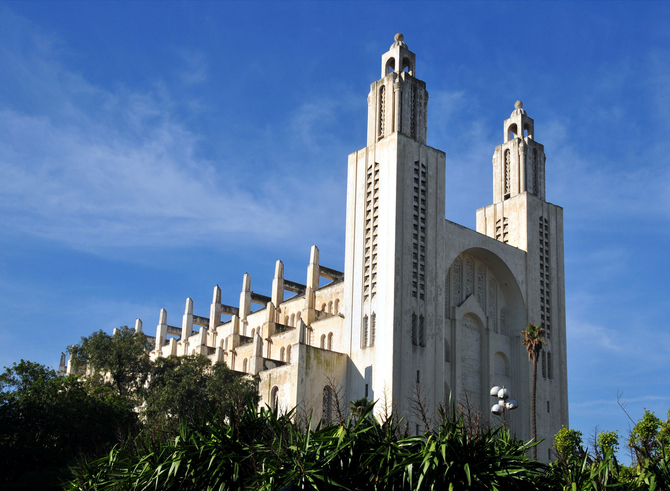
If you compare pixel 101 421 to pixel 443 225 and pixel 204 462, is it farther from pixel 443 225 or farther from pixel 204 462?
pixel 204 462

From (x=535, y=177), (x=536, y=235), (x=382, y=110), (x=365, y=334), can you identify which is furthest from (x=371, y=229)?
(x=535, y=177)

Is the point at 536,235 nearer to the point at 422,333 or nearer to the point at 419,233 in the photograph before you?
the point at 419,233

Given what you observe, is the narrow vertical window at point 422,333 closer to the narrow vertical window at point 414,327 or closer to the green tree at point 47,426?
the narrow vertical window at point 414,327

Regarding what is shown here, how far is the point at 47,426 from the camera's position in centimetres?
3894

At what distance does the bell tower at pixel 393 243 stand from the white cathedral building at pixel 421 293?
69 mm

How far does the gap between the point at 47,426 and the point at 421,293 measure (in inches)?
763

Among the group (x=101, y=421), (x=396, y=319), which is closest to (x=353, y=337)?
(x=396, y=319)

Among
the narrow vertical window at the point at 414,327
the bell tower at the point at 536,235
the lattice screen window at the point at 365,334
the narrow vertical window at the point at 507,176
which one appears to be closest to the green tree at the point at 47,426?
the lattice screen window at the point at 365,334

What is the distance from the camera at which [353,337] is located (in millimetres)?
41375

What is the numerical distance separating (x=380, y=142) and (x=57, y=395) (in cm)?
2145

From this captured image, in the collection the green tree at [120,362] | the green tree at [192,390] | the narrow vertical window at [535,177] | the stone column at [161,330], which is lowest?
the green tree at [192,390]

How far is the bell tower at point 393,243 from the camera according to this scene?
39.5 metres

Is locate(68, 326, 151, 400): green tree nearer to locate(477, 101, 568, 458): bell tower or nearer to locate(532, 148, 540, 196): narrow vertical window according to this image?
locate(477, 101, 568, 458): bell tower

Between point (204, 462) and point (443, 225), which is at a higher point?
point (443, 225)
